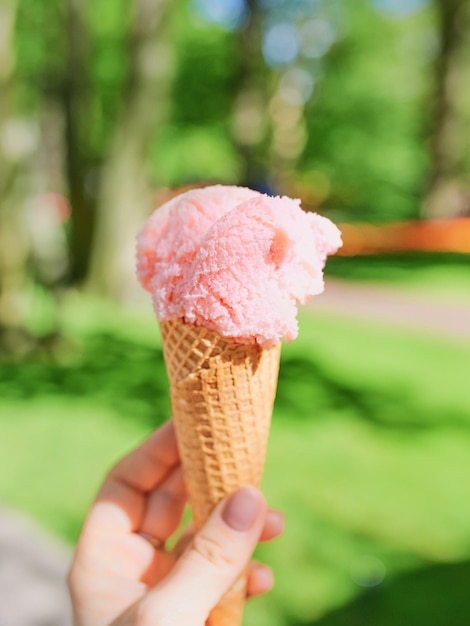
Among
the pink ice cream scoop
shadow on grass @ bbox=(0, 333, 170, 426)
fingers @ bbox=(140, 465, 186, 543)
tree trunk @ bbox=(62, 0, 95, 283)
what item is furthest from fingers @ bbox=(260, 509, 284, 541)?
tree trunk @ bbox=(62, 0, 95, 283)

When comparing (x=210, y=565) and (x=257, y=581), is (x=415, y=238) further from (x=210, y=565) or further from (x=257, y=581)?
(x=210, y=565)

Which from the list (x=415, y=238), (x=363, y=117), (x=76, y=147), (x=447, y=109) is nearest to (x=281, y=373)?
(x=76, y=147)

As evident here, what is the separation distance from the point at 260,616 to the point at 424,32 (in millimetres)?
31555

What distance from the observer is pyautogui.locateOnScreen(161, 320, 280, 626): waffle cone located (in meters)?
1.93

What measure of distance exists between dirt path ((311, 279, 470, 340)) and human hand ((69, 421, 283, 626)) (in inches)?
→ 304

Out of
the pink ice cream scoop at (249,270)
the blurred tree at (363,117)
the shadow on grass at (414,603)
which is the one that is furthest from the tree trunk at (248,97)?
the pink ice cream scoop at (249,270)

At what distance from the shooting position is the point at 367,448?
18.7ft

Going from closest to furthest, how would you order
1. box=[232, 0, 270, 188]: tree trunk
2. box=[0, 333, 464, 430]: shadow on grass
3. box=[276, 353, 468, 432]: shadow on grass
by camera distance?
box=[276, 353, 468, 432]: shadow on grass, box=[0, 333, 464, 430]: shadow on grass, box=[232, 0, 270, 188]: tree trunk

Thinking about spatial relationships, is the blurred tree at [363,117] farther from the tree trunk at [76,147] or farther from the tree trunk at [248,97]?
the tree trunk at [76,147]

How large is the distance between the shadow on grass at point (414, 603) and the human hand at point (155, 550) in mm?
1566

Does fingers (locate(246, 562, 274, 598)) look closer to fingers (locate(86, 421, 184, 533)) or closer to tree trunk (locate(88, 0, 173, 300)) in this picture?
fingers (locate(86, 421, 184, 533))

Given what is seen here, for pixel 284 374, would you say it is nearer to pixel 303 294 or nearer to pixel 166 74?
pixel 166 74

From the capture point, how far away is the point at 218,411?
2.02 meters

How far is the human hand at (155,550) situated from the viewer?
1.86 meters
